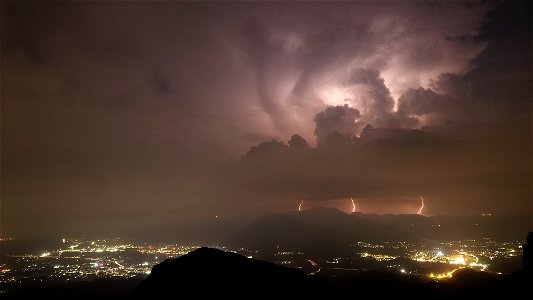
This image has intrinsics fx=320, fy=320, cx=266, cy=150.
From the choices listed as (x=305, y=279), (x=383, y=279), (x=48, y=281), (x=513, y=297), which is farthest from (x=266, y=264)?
(x=48, y=281)

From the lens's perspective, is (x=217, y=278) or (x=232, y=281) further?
(x=217, y=278)

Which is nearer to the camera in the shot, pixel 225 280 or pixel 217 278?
pixel 225 280

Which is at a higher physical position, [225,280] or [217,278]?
[217,278]

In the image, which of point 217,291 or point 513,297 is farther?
point 513,297

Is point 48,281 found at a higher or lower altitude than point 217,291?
lower

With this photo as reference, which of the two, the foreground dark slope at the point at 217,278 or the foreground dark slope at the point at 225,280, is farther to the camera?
the foreground dark slope at the point at 217,278

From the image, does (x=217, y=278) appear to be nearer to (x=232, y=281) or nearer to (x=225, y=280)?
(x=225, y=280)

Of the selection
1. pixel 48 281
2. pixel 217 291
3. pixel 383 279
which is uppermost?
pixel 217 291

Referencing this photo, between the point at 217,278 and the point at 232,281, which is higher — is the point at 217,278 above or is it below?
above

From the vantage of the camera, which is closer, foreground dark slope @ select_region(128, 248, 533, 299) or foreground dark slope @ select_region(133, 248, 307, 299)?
foreground dark slope @ select_region(128, 248, 533, 299)

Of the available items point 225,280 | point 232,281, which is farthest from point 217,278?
point 232,281

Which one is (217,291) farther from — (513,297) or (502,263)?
(502,263)
